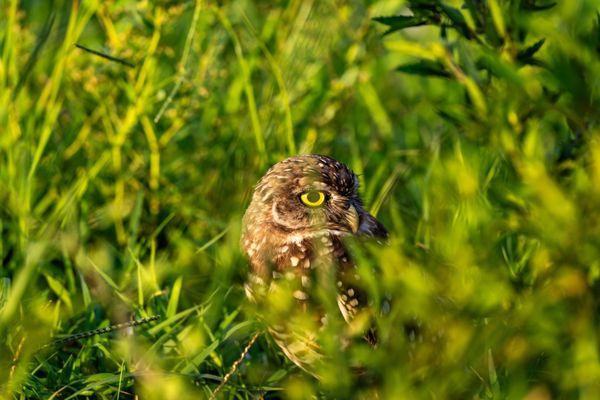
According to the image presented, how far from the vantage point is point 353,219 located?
11.2ft

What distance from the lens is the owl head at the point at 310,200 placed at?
3.46 m

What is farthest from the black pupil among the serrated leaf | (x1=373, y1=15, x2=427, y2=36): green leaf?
(x1=373, y1=15, x2=427, y2=36): green leaf

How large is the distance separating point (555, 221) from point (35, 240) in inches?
94.7

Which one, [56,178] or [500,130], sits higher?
[500,130]

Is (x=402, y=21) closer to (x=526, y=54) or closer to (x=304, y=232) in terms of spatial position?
(x=526, y=54)

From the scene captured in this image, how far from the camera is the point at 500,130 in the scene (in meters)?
1.94

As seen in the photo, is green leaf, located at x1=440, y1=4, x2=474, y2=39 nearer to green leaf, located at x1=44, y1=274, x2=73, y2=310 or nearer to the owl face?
the owl face

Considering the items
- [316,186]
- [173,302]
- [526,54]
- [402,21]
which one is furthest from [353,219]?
[526,54]

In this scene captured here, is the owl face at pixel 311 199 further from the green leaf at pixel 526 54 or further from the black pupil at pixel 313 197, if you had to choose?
the green leaf at pixel 526 54

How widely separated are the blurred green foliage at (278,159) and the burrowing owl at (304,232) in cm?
11

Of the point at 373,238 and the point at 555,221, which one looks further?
the point at 373,238

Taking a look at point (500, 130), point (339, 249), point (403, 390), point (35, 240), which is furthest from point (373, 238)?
point (403, 390)

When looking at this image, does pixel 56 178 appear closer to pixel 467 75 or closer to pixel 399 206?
pixel 399 206

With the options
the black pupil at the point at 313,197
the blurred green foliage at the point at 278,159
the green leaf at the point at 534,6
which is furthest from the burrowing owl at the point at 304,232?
the green leaf at the point at 534,6
